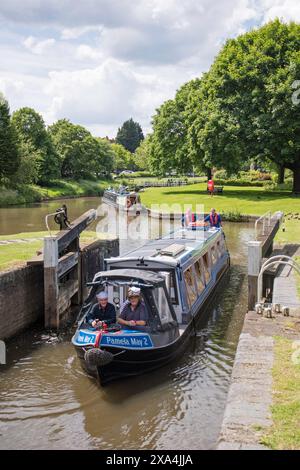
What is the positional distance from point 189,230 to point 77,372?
960 cm

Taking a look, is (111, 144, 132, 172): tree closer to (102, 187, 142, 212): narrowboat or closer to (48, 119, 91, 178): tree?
(48, 119, 91, 178): tree

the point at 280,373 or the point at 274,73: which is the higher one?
the point at 274,73

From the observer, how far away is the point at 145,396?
9844mm

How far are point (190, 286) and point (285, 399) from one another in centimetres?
709

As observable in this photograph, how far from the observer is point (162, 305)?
11125mm

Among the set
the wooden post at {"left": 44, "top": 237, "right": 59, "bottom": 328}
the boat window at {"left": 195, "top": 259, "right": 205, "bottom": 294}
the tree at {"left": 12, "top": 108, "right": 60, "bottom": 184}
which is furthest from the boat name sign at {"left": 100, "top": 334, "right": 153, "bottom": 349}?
the tree at {"left": 12, "top": 108, "right": 60, "bottom": 184}

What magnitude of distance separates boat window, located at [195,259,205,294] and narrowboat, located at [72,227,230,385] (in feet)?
0.33

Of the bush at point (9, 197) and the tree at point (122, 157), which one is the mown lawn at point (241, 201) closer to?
the bush at point (9, 197)

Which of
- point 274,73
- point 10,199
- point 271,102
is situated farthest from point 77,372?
point 10,199

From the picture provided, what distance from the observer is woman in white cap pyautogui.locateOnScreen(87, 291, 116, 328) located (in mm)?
10344

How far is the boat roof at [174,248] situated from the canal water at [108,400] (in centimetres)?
219

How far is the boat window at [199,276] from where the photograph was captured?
14727mm

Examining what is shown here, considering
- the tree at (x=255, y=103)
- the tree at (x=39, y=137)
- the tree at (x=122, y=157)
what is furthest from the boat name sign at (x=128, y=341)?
the tree at (x=122, y=157)

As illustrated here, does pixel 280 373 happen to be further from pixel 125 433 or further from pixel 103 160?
pixel 103 160
